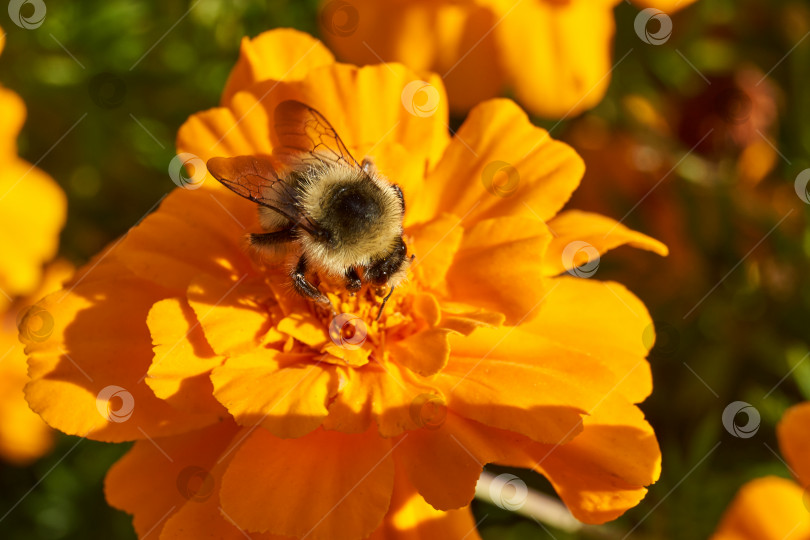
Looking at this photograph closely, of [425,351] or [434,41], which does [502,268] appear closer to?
[425,351]

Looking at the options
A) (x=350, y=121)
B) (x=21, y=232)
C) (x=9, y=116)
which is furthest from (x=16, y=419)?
(x=350, y=121)

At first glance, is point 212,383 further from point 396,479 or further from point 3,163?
point 3,163

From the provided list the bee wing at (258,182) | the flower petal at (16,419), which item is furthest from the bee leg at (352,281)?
the flower petal at (16,419)

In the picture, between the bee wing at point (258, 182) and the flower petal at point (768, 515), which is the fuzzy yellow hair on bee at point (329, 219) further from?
the flower petal at point (768, 515)

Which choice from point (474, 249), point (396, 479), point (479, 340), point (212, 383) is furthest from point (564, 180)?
point (212, 383)

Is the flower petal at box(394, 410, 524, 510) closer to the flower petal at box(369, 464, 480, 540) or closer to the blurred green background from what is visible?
the flower petal at box(369, 464, 480, 540)

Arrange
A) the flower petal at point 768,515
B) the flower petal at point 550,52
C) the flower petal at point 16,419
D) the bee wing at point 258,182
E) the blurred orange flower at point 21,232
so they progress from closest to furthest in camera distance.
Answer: the bee wing at point 258,182 < the flower petal at point 768,515 < the flower petal at point 550,52 < the blurred orange flower at point 21,232 < the flower petal at point 16,419

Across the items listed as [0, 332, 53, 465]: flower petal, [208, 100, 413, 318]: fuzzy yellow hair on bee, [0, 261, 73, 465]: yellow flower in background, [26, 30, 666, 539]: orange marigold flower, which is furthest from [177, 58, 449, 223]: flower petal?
[0, 332, 53, 465]: flower petal
